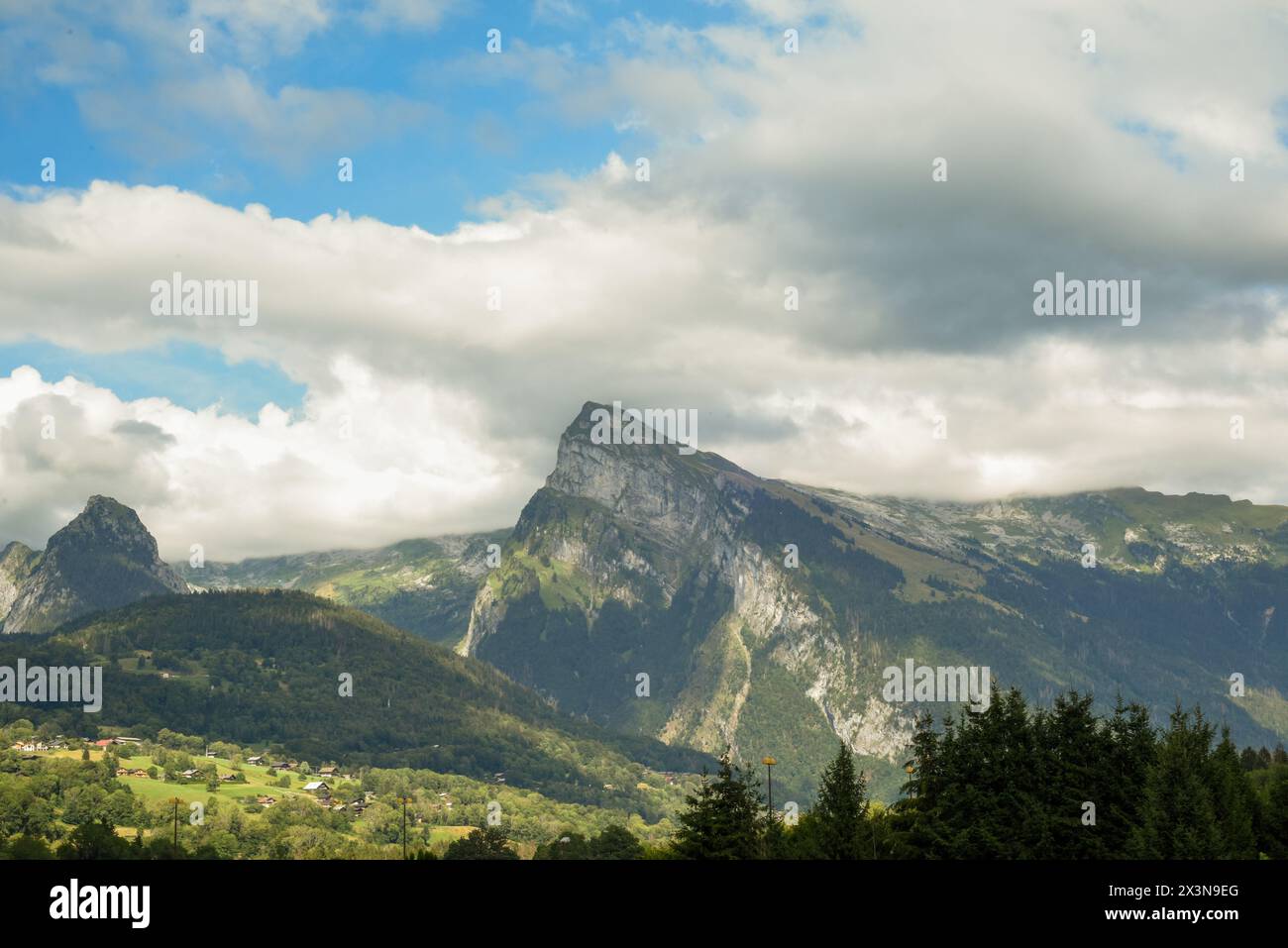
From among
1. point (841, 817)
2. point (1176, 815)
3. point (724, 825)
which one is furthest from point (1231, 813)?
point (724, 825)

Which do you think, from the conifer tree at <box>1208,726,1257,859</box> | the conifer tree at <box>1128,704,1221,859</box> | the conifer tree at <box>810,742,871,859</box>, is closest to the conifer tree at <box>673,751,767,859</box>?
the conifer tree at <box>810,742,871,859</box>

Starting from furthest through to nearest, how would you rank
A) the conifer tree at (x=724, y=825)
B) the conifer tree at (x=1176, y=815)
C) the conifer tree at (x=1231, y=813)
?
the conifer tree at (x=724, y=825) → the conifer tree at (x=1231, y=813) → the conifer tree at (x=1176, y=815)

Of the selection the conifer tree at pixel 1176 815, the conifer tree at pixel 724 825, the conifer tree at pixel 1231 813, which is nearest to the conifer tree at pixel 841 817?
the conifer tree at pixel 724 825

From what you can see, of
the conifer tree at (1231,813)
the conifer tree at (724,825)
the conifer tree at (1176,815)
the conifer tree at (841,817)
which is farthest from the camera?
the conifer tree at (724,825)

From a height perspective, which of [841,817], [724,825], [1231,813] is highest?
[1231,813]

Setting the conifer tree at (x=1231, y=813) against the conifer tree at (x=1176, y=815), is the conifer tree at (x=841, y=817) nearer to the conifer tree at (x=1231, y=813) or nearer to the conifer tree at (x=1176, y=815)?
the conifer tree at (x=1176, y=815)

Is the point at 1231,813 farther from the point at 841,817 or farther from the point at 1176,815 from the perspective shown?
the point at 841,817

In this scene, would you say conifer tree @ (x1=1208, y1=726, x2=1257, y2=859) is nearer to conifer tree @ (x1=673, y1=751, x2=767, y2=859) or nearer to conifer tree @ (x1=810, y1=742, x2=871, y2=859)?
conifer tree @ (x1=810, y1=742, x2=871, y2=859)

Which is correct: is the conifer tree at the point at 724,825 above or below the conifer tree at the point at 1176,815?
below

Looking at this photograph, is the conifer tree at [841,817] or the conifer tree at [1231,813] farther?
the conifer tree at [841,817]
